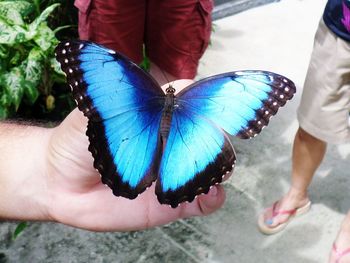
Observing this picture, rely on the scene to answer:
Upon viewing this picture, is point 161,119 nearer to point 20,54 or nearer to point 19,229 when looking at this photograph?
point 19,229

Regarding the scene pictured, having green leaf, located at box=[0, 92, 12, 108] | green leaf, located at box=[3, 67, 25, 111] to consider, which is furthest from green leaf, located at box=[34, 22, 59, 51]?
green leaf, located at box=[0, 92, 12, 108]

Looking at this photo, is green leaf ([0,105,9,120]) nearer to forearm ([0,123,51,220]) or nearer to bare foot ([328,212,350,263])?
forearm ([0,123,51,220])

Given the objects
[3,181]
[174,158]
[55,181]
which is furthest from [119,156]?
[3,181]

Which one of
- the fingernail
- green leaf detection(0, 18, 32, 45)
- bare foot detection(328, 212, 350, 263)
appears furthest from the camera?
green leaf detection(0, 18, 32, 45)

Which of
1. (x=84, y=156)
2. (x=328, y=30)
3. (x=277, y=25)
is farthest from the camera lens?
(x=277, y=25)

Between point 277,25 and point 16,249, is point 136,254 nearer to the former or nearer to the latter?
point 16,249
